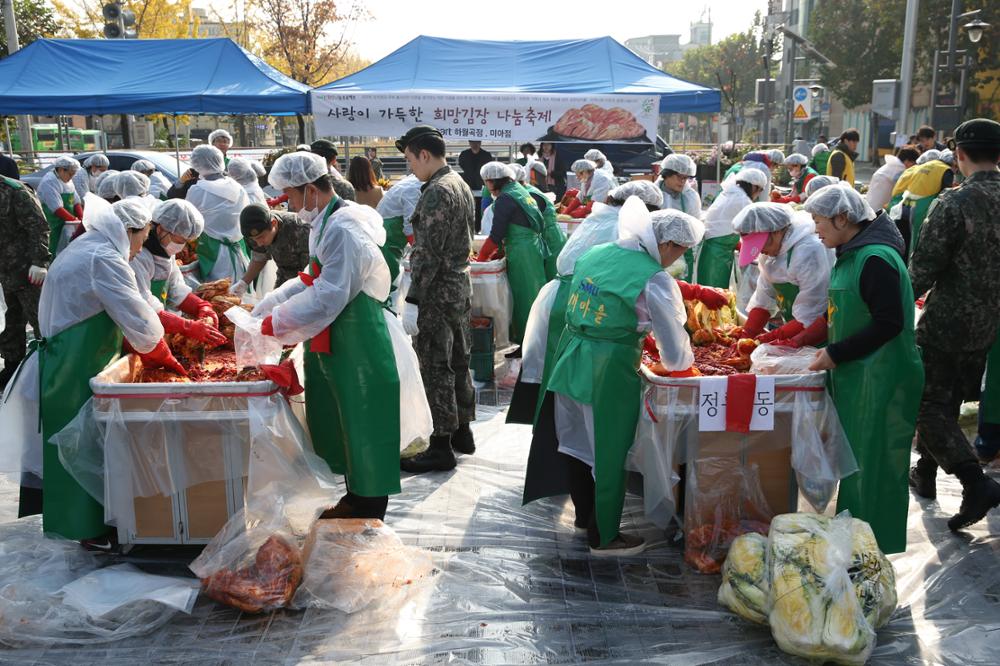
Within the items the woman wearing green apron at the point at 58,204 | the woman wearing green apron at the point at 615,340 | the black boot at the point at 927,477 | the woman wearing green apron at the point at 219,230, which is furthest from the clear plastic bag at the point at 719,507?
the woman wearing green apron at the point at 58,204

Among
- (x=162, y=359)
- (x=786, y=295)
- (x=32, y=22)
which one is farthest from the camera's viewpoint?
(x=32, y=22)

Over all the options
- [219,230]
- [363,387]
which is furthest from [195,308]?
Result: [219,230]

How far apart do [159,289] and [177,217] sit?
2.08ft

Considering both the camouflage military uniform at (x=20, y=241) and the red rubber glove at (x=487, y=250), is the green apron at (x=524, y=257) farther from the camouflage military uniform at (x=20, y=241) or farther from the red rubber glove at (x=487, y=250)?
the camouflage military uniform at (x=20, y=241)

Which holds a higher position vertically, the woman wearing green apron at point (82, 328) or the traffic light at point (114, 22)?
the traffic light at point (114, 22)

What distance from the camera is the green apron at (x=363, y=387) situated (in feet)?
13.7

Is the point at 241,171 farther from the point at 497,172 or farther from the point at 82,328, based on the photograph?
the point at 82,328

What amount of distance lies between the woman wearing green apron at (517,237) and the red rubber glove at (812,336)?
3.55 metres

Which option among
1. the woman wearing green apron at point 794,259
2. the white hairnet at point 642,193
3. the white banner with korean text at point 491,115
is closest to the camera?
the woman wearing green apron at point 794,259

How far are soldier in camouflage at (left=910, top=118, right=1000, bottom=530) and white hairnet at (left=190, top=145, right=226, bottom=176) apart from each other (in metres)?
5.65

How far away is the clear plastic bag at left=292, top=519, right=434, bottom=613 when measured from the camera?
3873 mm

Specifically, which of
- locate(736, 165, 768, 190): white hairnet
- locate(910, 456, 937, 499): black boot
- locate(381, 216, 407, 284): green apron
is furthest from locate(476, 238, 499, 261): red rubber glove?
locate(910, 456, 937, 499): black boot

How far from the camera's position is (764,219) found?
4445mm

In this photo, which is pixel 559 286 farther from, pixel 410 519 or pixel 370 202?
pixel 370 202
